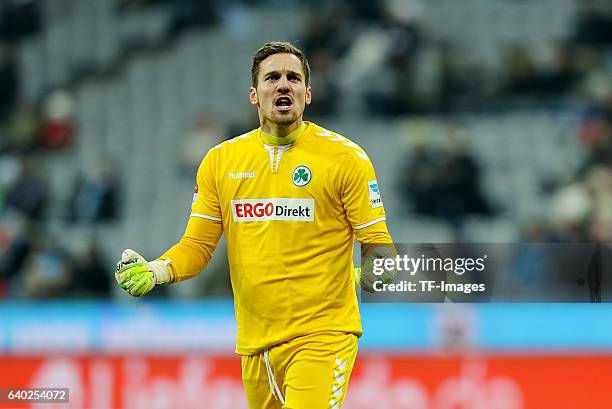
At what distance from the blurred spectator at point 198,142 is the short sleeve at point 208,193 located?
21.1 feet

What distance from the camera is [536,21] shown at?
1126 centimetres

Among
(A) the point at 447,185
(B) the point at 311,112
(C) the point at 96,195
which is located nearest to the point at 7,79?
(C) the point at 96,195

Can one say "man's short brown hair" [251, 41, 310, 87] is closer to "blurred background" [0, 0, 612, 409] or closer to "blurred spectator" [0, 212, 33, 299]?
"blurred background" [0, 0, 612, 409]

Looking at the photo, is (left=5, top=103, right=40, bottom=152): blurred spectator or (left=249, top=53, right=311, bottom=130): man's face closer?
(left=249, top=53, right=311, bottom=130): man's face

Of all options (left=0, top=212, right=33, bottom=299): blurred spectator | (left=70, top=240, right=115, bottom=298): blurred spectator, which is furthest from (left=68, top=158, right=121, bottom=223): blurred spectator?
(left=70, top=240, right=115, bottom=298): blurred spectator

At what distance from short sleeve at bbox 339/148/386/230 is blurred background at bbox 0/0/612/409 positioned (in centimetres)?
376

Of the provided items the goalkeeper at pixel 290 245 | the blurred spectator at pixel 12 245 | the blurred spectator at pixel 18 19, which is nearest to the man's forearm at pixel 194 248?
the goalkeeper at pixel 290 245

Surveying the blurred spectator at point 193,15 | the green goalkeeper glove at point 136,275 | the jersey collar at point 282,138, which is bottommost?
the green goalkeeper glove at point 136,275

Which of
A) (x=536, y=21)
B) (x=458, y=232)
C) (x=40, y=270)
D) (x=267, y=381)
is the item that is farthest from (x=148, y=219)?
(x=267, y=381)

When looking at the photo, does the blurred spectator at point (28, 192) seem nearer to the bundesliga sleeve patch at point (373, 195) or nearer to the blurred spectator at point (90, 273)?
the blurred spectator at point (90, 273)

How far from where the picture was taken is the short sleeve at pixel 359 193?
4066 mm

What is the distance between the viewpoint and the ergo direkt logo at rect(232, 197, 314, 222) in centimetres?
412

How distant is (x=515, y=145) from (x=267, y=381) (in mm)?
6995

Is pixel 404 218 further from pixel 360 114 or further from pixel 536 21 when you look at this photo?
pixel 536 21
